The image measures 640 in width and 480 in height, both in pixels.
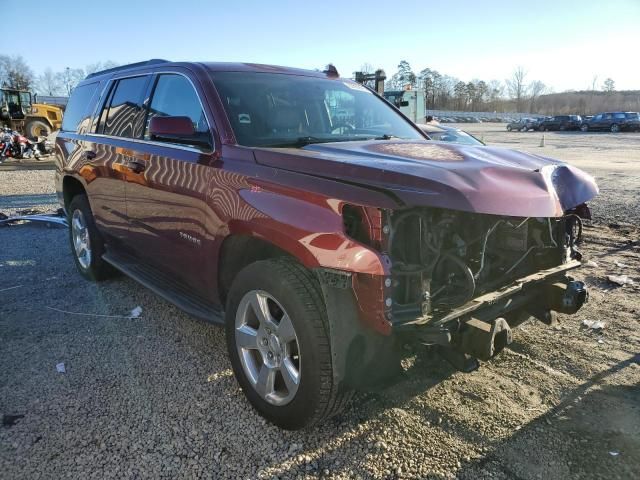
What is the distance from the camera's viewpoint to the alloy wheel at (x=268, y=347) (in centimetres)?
265

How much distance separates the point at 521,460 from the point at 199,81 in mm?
2993

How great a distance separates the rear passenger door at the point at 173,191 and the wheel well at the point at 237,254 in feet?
0.39

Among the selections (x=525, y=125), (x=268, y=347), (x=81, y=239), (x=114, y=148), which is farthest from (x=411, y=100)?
(x=525, y=125)

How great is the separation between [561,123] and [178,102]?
51.0 metres

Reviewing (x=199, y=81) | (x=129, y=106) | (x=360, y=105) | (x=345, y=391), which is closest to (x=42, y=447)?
(x=345, y=391)

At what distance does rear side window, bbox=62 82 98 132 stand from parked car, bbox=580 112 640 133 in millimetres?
45606

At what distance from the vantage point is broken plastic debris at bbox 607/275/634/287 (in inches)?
196

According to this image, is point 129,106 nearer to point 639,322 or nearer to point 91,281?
point 91,281

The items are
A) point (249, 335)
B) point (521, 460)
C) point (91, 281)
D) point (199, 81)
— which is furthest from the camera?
point (91, 281)

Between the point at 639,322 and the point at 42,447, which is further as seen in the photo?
the point at 639,322

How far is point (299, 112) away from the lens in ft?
11.9

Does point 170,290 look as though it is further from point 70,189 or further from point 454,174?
point 70,189

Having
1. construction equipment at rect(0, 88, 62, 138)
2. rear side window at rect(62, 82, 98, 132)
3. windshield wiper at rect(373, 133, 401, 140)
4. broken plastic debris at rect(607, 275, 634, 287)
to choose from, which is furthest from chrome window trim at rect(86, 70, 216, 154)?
construction equipment at rect(0, 88, 62, 138)

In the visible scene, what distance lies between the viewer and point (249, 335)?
2.87m
